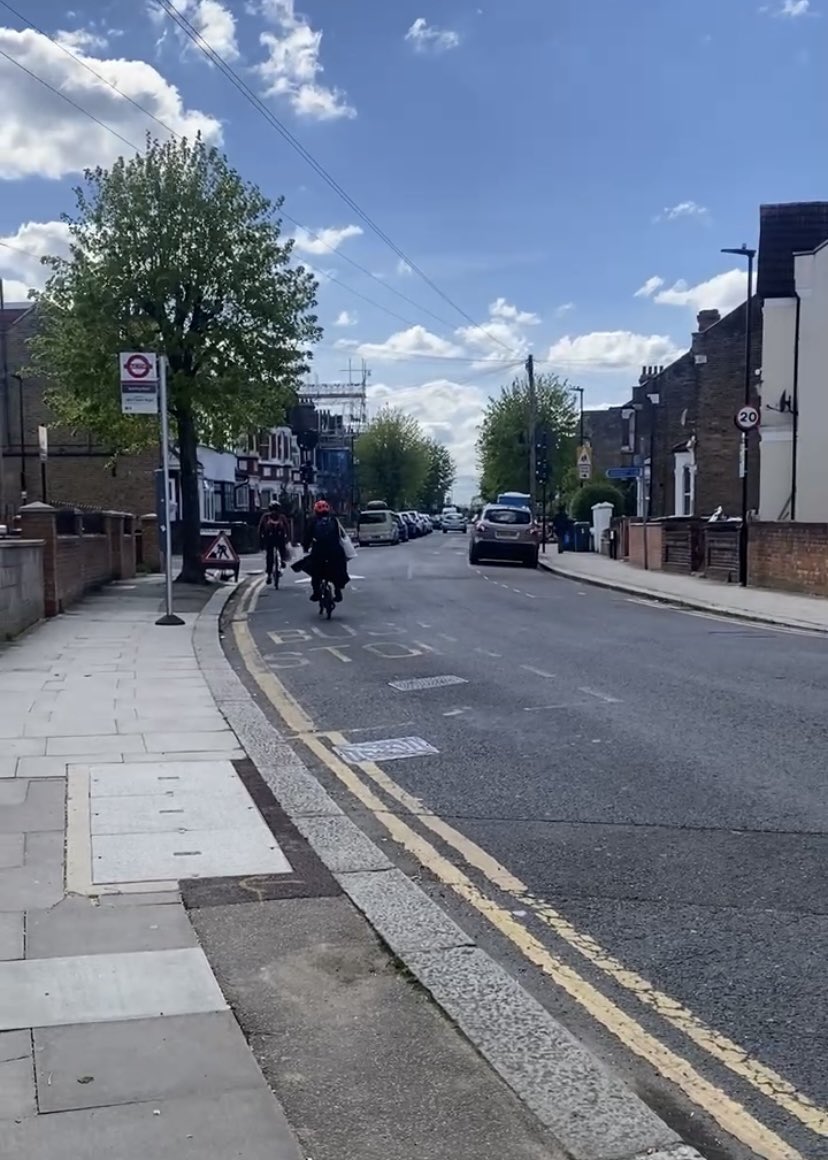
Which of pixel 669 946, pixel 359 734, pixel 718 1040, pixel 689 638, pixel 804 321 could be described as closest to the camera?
pixel 718 1040

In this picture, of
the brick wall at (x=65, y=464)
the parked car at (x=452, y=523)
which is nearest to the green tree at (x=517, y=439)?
the parked car at (x=452, y=523)

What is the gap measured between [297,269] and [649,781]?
19120mm

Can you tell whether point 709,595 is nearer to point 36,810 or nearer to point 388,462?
point 36,810

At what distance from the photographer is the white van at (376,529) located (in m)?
56.6

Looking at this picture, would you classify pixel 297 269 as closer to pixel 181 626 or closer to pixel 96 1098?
pixel 181 626

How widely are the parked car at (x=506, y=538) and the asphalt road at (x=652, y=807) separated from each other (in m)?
19.5

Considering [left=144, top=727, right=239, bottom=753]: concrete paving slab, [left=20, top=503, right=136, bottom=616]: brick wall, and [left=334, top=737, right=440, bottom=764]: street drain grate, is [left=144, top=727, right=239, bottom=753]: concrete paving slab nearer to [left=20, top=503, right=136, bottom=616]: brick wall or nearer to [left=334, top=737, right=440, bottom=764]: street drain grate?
[left=334, top=737, right=440, bottom=764]: street drain grate

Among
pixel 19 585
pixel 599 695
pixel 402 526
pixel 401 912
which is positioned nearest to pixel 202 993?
pixel 401 912

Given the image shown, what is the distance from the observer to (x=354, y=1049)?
3.72m

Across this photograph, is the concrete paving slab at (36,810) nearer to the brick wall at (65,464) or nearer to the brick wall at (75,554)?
the brick wall at (75,554)

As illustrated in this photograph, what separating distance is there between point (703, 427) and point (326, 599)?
94.9 ft

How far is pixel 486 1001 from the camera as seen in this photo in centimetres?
408

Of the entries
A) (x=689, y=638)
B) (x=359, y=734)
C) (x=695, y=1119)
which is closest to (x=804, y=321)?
(x=689, y=638)

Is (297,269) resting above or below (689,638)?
above
